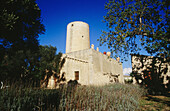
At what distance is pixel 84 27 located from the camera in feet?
72.5

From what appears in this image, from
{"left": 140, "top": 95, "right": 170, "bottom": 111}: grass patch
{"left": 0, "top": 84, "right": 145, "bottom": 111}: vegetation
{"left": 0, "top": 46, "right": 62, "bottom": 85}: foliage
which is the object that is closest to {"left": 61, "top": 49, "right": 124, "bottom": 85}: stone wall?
{"left": 0, "top": 46, "right": 62, "bottom": 85}: foliage

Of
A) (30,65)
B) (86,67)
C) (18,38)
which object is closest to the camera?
(18,38)

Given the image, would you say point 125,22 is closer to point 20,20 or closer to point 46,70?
point 20,20

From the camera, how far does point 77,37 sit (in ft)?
68.4

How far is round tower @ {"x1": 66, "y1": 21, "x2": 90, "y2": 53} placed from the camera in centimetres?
2068

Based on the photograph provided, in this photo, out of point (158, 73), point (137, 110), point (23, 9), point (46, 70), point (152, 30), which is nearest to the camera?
point (137, 110)

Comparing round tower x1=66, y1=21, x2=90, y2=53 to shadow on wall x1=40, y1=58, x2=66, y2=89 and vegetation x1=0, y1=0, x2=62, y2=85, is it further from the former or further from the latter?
shadow on wall x1=40, y1=58, x2=66, y2=89

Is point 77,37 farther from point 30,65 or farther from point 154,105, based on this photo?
point 154,105

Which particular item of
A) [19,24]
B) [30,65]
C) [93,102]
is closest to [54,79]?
[30,65]

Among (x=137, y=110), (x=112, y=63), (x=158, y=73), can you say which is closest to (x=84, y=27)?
(x=112, y=63)

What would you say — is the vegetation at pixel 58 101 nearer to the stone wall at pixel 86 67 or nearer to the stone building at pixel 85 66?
the stone building at pixel 85 66

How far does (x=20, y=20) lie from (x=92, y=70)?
11.2m

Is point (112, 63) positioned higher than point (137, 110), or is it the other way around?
point (112, 63)

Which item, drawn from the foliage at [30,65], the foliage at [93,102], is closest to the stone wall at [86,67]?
the foliage at [30,65]
